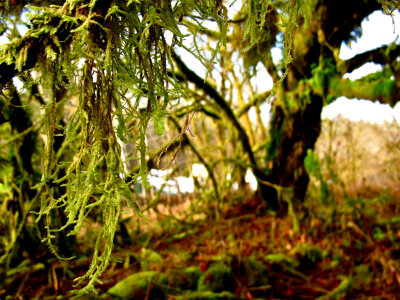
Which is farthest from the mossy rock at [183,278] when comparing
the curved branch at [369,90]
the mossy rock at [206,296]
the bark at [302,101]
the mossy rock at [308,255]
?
the curved branch at [369,90]

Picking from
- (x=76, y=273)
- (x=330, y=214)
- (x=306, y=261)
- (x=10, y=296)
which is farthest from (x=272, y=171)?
(x=10, y=296)

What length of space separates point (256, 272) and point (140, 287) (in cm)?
135

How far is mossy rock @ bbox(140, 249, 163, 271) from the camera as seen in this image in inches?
126

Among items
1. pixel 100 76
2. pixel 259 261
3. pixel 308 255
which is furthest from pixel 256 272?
pixel 100 76

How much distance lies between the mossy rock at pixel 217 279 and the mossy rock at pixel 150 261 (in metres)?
0.54

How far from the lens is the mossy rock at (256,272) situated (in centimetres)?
307

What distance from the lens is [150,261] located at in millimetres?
3385

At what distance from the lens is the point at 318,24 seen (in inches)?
133

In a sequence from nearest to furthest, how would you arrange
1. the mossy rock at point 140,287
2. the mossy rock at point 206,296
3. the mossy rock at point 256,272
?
the mossy rock at point 140,287, the mossy rock at point 206,296, the mossy rock at point 256,272

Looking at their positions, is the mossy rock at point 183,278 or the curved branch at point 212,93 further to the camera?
the curved branch at point 212,93

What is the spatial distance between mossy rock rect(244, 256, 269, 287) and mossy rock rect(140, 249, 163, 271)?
101 cm

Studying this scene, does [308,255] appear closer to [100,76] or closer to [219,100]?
[219,100]

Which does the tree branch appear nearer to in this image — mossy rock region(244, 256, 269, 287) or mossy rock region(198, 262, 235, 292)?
mossy rock region(244, 256, 269, 287)

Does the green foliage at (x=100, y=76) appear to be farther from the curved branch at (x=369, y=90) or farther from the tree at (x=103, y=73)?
the curved branch at (x=369, y=90)
